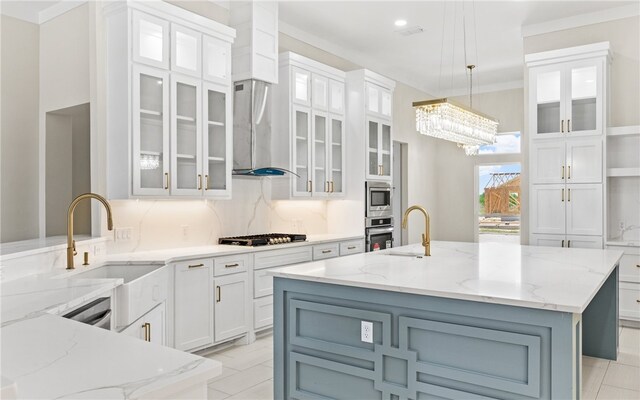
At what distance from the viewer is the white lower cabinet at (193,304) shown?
3.63 metres

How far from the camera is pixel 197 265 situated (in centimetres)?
376

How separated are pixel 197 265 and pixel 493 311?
2.43 metres

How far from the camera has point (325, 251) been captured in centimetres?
523

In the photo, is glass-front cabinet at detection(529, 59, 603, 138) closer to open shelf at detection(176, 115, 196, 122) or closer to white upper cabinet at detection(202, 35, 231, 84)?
white upper cabinet at detection(202, 35, 231, 84)

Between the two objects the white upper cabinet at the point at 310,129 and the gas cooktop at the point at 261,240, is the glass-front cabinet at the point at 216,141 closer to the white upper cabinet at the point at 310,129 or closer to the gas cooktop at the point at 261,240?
the gas cooktop at the point at 261,240

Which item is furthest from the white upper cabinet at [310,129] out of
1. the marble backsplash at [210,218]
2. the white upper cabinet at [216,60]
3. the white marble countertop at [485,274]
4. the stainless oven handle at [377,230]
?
the white marble countertop at [485,274]

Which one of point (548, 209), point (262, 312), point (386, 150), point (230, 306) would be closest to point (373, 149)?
point (386, 150)

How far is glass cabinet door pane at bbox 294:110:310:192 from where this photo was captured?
5285 millimetres

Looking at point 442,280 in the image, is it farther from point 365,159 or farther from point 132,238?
point 365,159

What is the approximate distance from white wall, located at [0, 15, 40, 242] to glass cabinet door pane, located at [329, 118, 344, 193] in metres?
3.18

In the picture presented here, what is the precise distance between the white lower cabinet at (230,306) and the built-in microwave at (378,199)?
2.24m

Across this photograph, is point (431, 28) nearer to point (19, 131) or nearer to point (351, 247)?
point (351, 247)

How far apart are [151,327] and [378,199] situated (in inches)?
149

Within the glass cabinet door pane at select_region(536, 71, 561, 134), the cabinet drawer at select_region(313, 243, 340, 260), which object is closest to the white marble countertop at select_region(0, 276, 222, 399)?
the cabinet drawer at select_region(313, 243, 340, 260)
